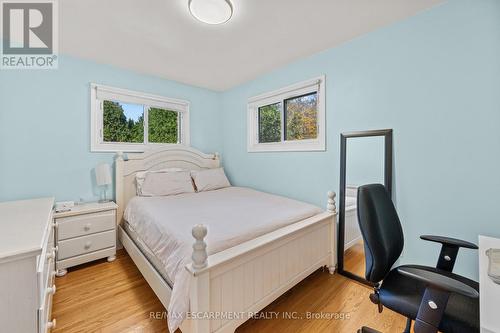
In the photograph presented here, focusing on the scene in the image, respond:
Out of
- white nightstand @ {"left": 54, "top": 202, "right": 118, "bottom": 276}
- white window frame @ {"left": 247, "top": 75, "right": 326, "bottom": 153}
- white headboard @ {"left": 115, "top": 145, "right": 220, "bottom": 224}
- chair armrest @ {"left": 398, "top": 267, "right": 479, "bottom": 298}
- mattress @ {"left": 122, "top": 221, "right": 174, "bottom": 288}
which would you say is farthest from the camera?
white headboard @ {"left": 115, "top": 145, "right": 220, "bottom": 224}

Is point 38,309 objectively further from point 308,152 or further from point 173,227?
point 308,152

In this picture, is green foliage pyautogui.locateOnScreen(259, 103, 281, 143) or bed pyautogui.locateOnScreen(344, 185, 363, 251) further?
green foliage pyautogui.locateOnScreen(259, 103, 281, 143)

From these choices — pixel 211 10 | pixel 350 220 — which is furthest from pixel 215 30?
pixel 350 220

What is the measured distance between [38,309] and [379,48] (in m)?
2.92

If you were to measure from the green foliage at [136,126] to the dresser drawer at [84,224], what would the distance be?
1.02 metres

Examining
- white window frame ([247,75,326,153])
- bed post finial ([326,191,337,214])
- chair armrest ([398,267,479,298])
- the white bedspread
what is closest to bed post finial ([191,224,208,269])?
the white bedspread

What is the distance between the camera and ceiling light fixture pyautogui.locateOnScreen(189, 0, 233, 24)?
1495mm

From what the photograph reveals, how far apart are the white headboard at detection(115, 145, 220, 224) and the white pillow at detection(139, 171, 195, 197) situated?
0.80 feet

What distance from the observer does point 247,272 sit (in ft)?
4.50

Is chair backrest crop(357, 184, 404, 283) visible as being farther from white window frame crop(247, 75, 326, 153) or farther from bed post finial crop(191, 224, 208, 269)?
white window frame crop(247, 75, 326, 153)

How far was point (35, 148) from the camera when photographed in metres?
2.20

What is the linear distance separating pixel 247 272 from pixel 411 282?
3.15 ft

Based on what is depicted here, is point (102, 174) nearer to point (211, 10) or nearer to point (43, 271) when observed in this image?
point (43, 271)

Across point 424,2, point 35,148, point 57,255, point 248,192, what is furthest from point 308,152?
point 35,148
